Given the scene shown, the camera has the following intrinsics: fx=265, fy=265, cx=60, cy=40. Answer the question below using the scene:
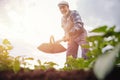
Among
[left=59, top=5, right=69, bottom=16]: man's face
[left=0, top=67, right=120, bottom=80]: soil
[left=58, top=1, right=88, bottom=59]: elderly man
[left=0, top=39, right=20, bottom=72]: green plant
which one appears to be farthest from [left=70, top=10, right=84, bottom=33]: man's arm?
[left=0, top=67, right=120, bottom=80]: soil

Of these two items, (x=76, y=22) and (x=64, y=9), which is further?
(x=64, y=9)

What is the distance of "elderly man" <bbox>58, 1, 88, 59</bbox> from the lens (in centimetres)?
548

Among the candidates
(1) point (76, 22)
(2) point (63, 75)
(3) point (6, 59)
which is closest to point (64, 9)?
(1) point (76, 22)

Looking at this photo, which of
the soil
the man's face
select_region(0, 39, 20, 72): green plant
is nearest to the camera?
the soil

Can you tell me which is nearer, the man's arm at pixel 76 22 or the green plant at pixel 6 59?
the green plant at pixel 6 59

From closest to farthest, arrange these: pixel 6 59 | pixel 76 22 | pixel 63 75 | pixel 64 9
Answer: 1. pixel 63 75
2. pixel 6 59
3. pixel 76 22
4. pixel 64 9

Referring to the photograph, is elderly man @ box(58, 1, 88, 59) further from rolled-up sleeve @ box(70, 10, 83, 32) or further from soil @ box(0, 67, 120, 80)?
soil @ box(0, 67, 120, 80)

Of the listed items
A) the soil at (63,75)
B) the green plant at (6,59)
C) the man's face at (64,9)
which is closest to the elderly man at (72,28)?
the man's face at (64,9)

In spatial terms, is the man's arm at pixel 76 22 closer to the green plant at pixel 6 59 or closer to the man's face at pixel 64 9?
the man's face at pixel 64 9

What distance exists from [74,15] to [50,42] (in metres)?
0.90

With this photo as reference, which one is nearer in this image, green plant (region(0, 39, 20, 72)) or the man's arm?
green plant (region(0, 39, 20, 72))

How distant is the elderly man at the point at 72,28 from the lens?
548cm

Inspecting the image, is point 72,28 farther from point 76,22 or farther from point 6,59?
point 6,59

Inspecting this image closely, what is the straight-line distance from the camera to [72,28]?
5480 mm
